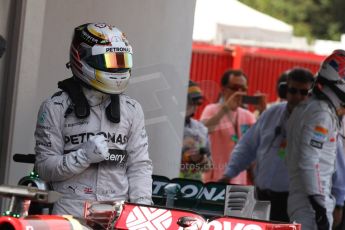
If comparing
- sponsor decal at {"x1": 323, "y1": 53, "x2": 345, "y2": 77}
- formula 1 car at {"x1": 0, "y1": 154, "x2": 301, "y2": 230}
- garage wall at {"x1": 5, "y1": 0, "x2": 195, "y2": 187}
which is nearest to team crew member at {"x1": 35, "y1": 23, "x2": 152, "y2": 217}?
formula 1 car at {"x1": 0, "y1": 154, "x2": 301, "y2": 230}

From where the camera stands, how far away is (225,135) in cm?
1230

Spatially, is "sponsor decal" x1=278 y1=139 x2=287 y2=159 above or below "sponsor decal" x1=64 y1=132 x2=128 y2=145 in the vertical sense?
below

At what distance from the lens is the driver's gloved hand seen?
6.68 metres

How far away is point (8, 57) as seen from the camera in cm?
895

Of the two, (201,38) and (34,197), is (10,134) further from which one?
(201,38)

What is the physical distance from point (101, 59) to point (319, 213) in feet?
8.83

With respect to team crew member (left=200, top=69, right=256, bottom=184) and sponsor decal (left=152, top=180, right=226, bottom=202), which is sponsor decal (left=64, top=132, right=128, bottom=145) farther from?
team crew member (left=200, top=69, right=256, bottom=184)

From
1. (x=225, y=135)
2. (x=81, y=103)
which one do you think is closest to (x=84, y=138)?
(x=81, y=103)

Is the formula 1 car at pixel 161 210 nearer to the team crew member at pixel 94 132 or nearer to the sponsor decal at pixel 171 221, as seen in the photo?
the sponsor decal at pixel 171 221

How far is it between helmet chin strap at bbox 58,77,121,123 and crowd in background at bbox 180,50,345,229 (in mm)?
2491

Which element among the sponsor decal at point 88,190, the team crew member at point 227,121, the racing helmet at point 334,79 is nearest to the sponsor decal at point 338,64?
the racing helmet at point 334,79

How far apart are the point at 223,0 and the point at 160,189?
5.97 m

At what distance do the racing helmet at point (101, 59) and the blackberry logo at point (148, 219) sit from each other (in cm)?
126

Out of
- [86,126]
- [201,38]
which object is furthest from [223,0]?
[86,126]
